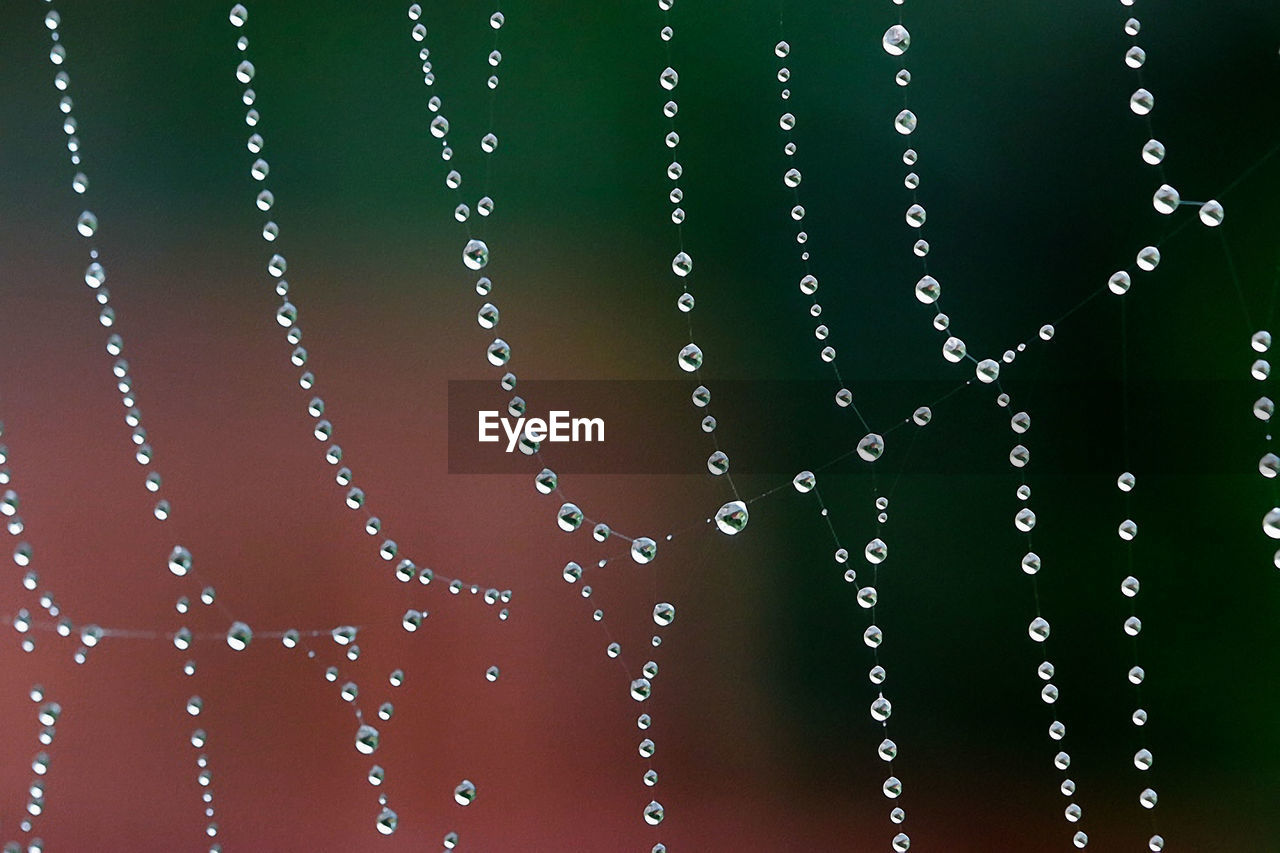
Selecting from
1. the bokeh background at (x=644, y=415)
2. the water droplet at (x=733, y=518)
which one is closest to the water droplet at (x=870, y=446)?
the water droplet at (x=733, y=518)

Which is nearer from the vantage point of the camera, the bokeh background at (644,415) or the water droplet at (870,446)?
the water droplet at (870,446)

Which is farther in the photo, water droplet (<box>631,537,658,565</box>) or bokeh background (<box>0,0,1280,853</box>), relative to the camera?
bokeh background (<box>0,0,1280,853</box>)

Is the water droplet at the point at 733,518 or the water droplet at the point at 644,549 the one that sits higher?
the water droplet at the point at 733,518

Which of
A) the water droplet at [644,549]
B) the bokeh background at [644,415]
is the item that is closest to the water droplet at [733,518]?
the water droplet at [644,549]

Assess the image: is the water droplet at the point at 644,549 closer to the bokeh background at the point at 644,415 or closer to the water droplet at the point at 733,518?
the water droplet at the point at 733,518

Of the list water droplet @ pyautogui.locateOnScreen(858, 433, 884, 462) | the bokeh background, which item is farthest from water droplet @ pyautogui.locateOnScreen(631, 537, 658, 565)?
the bokeh background

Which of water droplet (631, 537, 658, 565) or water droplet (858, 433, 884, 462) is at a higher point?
water droplet (858, 433, 884, 462)

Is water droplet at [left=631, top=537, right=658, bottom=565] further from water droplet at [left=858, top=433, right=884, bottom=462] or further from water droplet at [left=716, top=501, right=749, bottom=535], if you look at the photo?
water droplet at [left=858, top=433, right=884, bottom=462]

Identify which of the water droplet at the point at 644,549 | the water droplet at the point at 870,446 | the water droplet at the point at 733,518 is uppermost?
the water droplet at the point at 870,446

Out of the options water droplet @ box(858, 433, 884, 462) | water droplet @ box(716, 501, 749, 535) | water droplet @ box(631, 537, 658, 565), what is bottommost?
water droplet @ box(631, 537, 658, 565)

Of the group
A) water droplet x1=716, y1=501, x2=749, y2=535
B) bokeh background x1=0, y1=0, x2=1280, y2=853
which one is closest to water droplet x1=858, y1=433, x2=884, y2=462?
water droplet x1=716, y1=501, x2=749, y2=535
